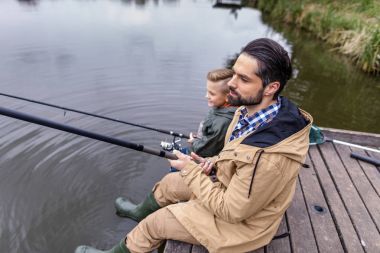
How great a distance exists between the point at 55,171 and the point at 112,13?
14.4 m

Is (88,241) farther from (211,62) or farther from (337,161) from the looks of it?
(211,62)

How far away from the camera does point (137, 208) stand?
370 cm

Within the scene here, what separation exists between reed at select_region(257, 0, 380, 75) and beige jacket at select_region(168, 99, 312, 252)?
9951mm

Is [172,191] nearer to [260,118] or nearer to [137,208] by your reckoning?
[137,208]

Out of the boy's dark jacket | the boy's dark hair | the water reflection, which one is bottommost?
the water reflection

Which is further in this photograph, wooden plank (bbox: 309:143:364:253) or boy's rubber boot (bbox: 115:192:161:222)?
boy's rubber boot (bbox: 115:192:161:222)

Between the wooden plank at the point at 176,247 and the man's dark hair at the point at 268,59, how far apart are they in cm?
135

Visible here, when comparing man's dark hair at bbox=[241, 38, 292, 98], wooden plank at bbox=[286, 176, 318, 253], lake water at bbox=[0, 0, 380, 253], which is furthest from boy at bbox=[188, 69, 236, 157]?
lake water at bbox=[0, 0, 380, 253]

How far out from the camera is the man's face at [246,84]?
2111 millimetres

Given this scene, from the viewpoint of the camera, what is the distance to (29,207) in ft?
13.8

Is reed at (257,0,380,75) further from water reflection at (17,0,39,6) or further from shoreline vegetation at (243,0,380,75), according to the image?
water reflection at (17,0,39,6)

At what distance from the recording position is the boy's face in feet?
10.8

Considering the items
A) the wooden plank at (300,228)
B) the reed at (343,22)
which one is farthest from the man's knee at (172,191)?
the reed at (343,22)

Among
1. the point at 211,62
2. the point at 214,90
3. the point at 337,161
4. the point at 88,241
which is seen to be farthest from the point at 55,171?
the point at 211,62
